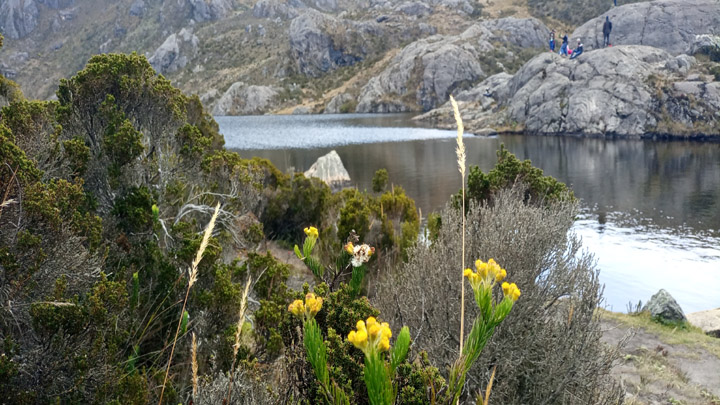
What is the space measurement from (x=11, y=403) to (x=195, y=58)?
124m

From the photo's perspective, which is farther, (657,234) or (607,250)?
(657,234)

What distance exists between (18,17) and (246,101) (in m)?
104

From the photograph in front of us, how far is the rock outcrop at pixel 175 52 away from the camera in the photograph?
113062mm

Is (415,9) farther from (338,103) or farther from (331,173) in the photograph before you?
(331,173)

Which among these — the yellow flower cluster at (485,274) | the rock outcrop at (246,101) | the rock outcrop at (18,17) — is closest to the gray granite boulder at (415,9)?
the rock outcrop at (246,101)

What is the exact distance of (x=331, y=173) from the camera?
20.0 metres

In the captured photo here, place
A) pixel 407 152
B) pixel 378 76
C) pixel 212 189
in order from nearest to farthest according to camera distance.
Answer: pixel 212 189
pixel 407 152
pixel 378 76

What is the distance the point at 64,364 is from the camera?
2.59 m

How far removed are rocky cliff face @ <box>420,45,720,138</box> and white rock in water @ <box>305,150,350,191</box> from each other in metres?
27.1

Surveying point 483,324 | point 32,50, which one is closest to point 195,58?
point 32,50

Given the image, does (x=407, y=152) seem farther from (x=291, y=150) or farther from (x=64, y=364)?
(x=64, y=364)

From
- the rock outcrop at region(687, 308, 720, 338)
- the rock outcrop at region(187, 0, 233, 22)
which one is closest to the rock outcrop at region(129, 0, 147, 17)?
the rock outcrop at region(187, 0, 233, 22)

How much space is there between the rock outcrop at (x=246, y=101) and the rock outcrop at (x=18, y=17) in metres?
92.6

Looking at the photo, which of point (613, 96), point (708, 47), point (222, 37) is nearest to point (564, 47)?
point (613, 96)
